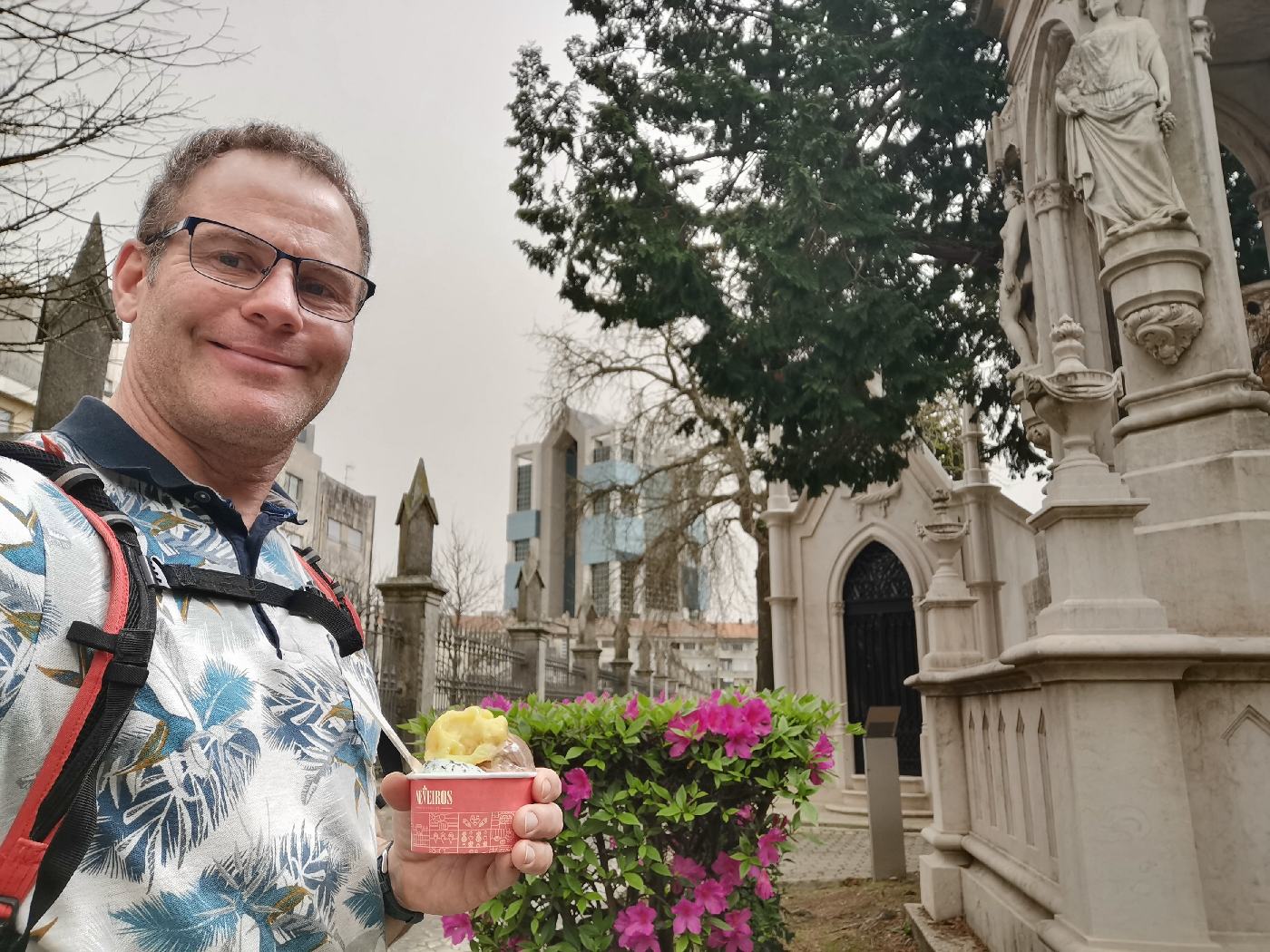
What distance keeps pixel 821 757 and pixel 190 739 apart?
3360 millimetres

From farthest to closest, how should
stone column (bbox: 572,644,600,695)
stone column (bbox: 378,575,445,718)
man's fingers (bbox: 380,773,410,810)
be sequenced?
stone column (bbox: 572,644,600,695), stone column (bbox: 378,575,445,718), man's fingers (bbox: 380,773,410,810)

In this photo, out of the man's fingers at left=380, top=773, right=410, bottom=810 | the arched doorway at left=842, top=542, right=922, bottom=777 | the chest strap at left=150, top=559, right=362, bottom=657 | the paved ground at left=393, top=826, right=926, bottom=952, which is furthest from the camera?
the arched doorway at left=842, top=542, right=922, bottom=777

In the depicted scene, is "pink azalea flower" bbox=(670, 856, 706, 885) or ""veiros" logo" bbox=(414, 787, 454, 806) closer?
""veiros" logo" bbox=(414, 787, 454, 806)

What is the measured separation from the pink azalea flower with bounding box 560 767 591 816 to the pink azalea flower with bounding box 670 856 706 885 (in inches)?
19.2

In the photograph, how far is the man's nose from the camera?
1449mm

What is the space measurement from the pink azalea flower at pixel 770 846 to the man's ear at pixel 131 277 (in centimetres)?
346

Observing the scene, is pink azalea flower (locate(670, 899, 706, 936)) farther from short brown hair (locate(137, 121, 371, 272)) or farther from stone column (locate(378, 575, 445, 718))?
stone column (locate(378, 575, 445, 718))

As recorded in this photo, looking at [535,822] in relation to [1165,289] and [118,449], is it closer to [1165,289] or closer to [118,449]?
[118,449]

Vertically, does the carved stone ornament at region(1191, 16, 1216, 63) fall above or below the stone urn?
above

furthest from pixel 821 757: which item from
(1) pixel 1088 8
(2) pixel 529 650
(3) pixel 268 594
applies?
(2) pixel 529 650

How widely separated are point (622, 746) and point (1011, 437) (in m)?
10.7

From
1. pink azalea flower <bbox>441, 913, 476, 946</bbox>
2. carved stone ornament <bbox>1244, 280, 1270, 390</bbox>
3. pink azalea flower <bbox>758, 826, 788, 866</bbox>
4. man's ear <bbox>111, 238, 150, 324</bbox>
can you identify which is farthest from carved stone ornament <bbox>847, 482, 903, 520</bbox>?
man's ear <bbox>111, 238, 150, 324</bbox>

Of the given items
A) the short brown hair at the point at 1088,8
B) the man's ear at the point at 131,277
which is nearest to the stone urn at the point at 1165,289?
the short brown hair at the point at 1088,8

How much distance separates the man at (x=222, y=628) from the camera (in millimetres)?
1100
